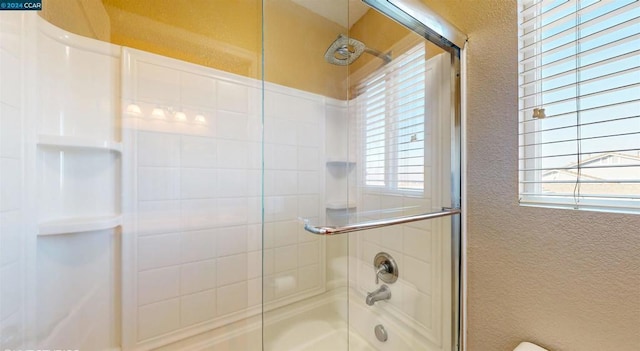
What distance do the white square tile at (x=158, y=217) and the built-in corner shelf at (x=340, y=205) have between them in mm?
738

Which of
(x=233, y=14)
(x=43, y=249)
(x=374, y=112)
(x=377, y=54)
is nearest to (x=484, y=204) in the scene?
(x=374, y=112)

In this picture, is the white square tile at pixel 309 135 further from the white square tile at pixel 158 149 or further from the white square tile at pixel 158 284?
the white square tile at pixel 158 284

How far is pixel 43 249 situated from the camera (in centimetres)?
80

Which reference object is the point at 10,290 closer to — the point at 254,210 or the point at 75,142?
the point at 75,142

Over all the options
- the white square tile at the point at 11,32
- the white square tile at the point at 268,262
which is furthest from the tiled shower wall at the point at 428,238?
the white square tile at the point at 11,32

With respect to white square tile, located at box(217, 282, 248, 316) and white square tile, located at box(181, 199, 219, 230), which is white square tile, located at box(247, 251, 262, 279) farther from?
white square tile, located at box(181, 199, 219, 230)

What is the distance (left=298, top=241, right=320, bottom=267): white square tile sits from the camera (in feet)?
3.84

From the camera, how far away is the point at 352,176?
1196mm

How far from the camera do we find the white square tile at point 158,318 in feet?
3.20

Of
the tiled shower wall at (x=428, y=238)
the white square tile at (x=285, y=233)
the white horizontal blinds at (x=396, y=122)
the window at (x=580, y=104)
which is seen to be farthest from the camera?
the white square tile at (x=285, y=233)

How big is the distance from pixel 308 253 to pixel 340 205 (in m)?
0.33

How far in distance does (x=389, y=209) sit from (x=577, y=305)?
599mm

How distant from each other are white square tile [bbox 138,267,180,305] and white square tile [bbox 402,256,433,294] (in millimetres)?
1079

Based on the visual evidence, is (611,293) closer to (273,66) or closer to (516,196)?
(516,196)
